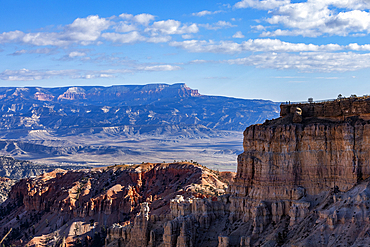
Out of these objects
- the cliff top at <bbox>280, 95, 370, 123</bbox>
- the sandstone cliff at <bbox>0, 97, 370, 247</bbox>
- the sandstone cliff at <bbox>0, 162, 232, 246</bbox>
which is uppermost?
the cliff top at <bbox>280, 95, 370, 123</bbox>

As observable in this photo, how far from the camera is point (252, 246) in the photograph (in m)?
63.3

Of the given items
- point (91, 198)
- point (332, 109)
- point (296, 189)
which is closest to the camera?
point (296, 189)

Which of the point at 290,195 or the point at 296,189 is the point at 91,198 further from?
the point at 296,189

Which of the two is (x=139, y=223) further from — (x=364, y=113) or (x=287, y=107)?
(x=364, y=113)

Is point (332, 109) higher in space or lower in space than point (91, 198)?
higher

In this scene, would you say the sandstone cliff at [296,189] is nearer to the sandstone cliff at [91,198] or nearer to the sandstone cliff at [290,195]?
the sandstone cliff at [290,195]

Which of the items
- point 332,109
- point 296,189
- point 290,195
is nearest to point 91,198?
point 290,195

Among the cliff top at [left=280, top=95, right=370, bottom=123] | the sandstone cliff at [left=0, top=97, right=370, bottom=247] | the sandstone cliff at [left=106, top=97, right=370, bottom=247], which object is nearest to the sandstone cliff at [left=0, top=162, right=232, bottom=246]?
the sandstone cliff at [left=0, top=97, right=370, bottom=247]

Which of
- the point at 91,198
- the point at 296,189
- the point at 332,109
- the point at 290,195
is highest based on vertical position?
the point at 332,109

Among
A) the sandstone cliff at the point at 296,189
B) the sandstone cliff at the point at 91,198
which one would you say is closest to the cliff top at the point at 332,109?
the sandstone cliff at the point at 296,189

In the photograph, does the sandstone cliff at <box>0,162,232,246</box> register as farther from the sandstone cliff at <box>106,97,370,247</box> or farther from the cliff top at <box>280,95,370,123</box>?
the cliff top at <box>280,95,370,123</box>

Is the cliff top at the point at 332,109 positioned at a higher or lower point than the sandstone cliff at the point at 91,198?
higher

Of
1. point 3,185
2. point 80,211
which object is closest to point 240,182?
point 80,211

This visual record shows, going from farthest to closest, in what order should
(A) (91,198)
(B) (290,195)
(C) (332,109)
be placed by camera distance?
(A) (91,198), (C) (332,109), (B) (290,195)
